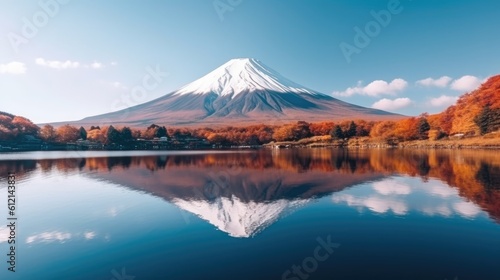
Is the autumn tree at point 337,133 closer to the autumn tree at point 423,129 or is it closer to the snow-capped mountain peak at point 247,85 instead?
the autumn tree at point 423,129

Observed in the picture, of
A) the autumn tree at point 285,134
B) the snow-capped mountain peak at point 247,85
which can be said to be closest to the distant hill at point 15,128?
the autumn tree at point 285,134

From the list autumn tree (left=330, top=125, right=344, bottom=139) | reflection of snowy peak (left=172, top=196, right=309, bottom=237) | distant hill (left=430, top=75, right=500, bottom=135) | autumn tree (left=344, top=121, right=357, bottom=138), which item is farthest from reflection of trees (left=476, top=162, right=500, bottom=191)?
autumn tree (left=344, top=121, right=357, bottom=138)

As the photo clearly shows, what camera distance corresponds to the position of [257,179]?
67.1 ft

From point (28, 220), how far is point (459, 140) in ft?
208

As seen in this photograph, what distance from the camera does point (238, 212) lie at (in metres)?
12.1

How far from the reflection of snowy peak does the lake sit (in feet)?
0.14

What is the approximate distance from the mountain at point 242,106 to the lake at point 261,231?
4408 inches

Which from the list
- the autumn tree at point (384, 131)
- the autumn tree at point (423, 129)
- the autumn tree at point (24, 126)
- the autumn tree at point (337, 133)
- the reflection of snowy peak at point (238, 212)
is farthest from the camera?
the autumn tree at point (24, 126)

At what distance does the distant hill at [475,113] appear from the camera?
5274 centimetres

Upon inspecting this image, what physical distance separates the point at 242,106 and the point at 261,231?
5943 inches

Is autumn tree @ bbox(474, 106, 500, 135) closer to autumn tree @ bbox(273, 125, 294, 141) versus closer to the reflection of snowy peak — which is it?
autumn tree @ bbox(273, 125, 294, 141)

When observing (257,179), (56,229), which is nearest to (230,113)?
(257,179)

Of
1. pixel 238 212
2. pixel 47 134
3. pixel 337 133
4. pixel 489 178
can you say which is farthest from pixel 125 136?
pixel 489 178

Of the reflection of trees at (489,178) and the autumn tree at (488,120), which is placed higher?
the autumn tree at (488,120)
